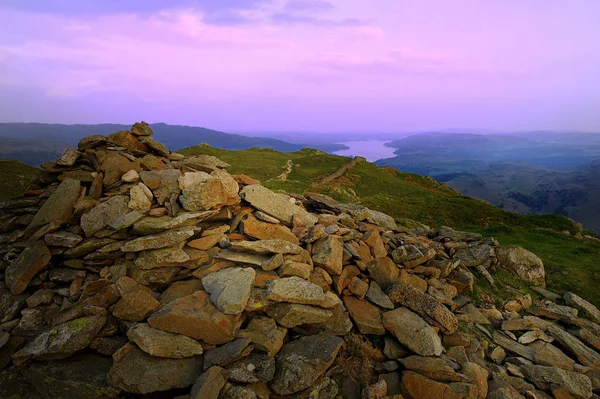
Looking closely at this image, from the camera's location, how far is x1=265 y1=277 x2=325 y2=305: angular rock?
8.84 meters

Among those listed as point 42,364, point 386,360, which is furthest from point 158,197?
point 386,360

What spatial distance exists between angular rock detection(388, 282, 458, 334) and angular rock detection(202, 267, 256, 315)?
5195 mm

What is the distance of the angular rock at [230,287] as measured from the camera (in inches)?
319

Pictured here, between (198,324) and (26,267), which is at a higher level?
(26,267)

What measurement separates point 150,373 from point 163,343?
65 cm

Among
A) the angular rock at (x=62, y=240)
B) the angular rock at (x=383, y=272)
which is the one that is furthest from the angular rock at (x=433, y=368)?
the angular rock at (x=62, y=240)

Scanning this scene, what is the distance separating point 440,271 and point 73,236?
46.6ft

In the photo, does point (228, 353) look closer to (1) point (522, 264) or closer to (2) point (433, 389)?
(2) point (433, 389)

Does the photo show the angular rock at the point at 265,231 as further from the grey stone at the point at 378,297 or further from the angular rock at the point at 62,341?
the angular rock at the point at 62,341

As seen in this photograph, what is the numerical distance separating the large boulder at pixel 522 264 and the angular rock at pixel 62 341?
19.0m

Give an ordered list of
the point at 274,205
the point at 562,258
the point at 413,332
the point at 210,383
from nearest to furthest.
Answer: the point at 210,383, the point at 413,332, the point at 274,205, the point at 562,258

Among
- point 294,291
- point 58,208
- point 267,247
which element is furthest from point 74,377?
point 58,208

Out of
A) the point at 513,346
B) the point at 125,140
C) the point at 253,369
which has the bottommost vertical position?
the point at 513,346

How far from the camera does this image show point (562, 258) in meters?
22.3
